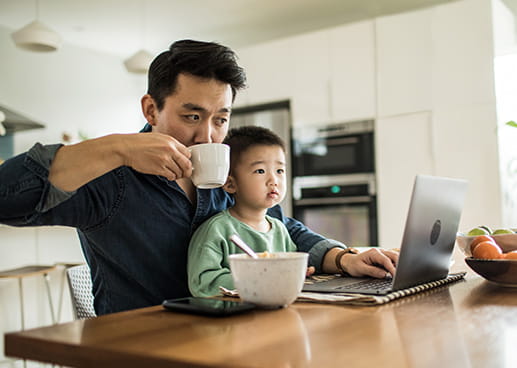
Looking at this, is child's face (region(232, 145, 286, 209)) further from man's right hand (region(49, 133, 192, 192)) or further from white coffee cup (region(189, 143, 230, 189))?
man's right hand (region(49, 133, 192, 192))

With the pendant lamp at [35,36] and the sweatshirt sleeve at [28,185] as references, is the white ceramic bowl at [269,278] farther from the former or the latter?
the pendant lamp at [35,36]

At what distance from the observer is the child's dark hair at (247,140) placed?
145 cm

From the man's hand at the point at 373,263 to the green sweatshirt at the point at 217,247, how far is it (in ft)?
0.85

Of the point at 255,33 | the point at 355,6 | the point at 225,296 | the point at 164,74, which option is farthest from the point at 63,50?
the point at 225,296

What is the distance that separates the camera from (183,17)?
4.62 meters

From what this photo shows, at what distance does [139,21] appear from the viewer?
4672mm

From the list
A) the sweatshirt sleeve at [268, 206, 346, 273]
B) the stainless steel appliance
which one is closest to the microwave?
the stainless steel appliance

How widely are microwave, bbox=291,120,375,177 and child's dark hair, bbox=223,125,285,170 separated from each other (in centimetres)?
266

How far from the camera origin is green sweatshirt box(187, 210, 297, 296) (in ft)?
3.46

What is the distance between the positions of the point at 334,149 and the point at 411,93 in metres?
0.73

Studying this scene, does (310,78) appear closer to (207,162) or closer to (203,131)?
(203,131)

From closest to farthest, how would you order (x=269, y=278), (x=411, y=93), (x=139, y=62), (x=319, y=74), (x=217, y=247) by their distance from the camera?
(x=269, y=278) → (x=217, y=247) → (x=139, y=62) → (x=411, y=93) → (x=319, y=74)

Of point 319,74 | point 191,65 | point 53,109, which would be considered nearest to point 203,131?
point 191,65

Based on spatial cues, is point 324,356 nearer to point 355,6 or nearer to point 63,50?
point 355,6
